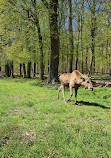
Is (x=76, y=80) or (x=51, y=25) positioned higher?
(x=51, y=25)

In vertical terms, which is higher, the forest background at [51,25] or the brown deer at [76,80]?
the forest background at [51,25]

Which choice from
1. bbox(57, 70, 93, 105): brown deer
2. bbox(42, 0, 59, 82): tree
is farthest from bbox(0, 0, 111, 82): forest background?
bbox(57, 70, 93, 105): brown deer

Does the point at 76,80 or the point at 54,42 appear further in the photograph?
the point at 54,42

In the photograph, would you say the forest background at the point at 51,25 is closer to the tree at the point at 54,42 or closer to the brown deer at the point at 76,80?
the tree at the point at 54,42

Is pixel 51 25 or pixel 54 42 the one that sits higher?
pixel 51 25

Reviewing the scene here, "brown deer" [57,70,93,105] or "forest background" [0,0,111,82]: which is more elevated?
"forest background" [0,0,111,82]

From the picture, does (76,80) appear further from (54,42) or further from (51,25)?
(51,25)

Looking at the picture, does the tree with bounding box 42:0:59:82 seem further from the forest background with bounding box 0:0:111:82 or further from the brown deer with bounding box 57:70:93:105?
the brown deer with bounding box 57:70:93:105

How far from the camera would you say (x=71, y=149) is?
312 cm

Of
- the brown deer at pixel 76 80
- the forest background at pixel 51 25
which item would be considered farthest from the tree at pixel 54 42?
the brown deer at pixel 76 80

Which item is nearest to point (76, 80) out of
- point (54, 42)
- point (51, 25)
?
point (54, 42)

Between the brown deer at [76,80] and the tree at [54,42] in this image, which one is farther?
the tree at [54,42]

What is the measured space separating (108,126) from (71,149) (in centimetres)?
204

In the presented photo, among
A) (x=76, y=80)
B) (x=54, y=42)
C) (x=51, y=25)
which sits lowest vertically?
(x=76, y=80)
